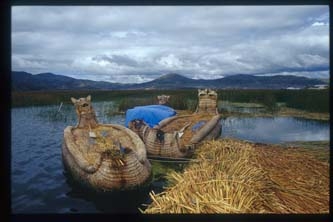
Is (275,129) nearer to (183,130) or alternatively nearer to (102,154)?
(183,130)

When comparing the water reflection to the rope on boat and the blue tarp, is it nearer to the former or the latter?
the rope on boat

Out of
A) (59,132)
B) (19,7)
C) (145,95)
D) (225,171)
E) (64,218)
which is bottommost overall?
(64,218)

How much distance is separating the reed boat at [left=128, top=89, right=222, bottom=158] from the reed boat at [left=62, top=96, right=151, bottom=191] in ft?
0.28

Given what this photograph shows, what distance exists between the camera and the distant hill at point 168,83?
387cm

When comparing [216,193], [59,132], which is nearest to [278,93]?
[216,193]

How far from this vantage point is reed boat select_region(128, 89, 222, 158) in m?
3.89

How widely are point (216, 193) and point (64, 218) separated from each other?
1.24 meters

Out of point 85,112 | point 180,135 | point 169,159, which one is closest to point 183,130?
point 180,135

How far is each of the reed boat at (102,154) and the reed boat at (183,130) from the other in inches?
3.4

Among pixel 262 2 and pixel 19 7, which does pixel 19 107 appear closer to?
pixel 19 7

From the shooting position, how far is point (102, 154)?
382 centimetres

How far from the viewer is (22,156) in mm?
3830

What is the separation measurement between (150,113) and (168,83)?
29 centimetres

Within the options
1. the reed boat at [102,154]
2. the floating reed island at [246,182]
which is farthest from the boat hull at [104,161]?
the floating reed island at [246,182]
